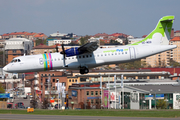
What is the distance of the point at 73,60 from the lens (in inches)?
1922

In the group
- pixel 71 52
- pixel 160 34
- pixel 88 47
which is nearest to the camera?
pixel 88 47

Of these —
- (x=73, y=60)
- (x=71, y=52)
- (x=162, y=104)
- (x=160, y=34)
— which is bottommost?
(x=162, y=104)

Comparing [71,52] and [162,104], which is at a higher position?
[71,52]

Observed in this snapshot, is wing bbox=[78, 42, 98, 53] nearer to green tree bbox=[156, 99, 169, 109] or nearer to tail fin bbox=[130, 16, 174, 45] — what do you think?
tail fin bbox=[130, 16, 174, 45]

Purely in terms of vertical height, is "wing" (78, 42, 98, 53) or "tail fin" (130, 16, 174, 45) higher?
"tail fin" (130, 16, 174, 45)

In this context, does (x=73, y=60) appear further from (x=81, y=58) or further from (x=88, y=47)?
(x=88, y=47)

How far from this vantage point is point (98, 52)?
49.7 m

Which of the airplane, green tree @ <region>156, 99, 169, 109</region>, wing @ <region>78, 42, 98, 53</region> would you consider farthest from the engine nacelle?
green tree @ <region>156, 99, 169, 109</region>

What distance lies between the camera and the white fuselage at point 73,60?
4838cm

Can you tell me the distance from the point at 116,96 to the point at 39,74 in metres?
48.7

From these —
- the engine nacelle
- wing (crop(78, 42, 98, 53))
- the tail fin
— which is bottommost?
the engine nacelle

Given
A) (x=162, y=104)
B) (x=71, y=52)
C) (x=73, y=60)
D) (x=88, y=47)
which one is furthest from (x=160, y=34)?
(x=71, y=52)

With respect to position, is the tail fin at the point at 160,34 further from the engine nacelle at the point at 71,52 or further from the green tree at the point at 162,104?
the green tree at the point at 162,104

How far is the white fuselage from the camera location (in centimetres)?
4838
